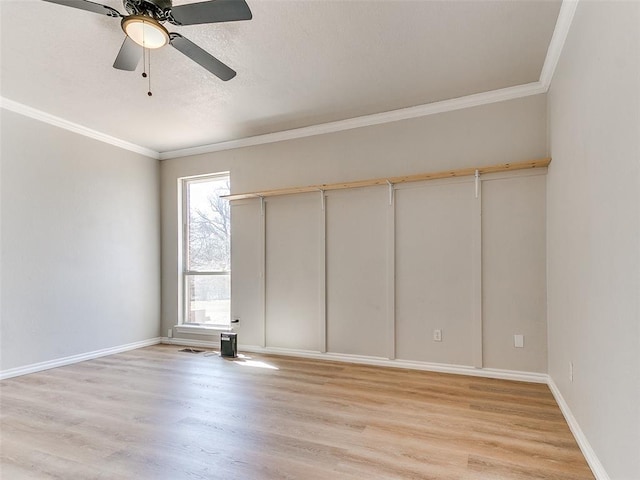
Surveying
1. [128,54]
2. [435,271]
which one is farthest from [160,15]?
[435,271]

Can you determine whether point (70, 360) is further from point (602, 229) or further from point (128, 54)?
point (602, 229)

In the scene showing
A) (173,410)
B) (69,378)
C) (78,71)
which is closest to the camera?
(173,410)

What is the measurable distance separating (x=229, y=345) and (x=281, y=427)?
2.15 meters

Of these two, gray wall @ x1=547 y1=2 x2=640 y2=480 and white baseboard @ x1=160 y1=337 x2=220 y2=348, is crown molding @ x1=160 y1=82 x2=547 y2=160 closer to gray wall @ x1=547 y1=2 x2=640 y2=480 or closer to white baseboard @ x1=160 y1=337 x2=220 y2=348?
gray wall @ x1=547 y1=2 x2=640 y2=480

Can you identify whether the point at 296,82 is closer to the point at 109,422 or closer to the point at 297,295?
the point at 297,295

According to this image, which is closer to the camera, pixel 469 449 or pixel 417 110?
pixel 469 449

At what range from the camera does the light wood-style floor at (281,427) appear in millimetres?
2047

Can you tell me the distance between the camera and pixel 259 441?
93.0 inches

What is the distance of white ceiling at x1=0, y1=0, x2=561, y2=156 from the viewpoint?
8.25ft

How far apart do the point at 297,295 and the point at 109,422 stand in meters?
2.35

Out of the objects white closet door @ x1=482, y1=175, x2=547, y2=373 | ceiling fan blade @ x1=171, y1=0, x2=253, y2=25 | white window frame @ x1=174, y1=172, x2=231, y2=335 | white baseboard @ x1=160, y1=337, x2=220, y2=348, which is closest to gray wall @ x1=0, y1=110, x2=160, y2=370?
white baseboard @ x1=160, y1=337, x2=220, y2=348

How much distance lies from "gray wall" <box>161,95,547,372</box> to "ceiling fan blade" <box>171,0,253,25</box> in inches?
95.3

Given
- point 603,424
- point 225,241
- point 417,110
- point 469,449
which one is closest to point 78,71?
point 225,241

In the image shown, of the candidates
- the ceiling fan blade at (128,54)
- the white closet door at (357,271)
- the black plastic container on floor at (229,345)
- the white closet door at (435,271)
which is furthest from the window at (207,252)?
the ceiling fan blade at (128,54)
